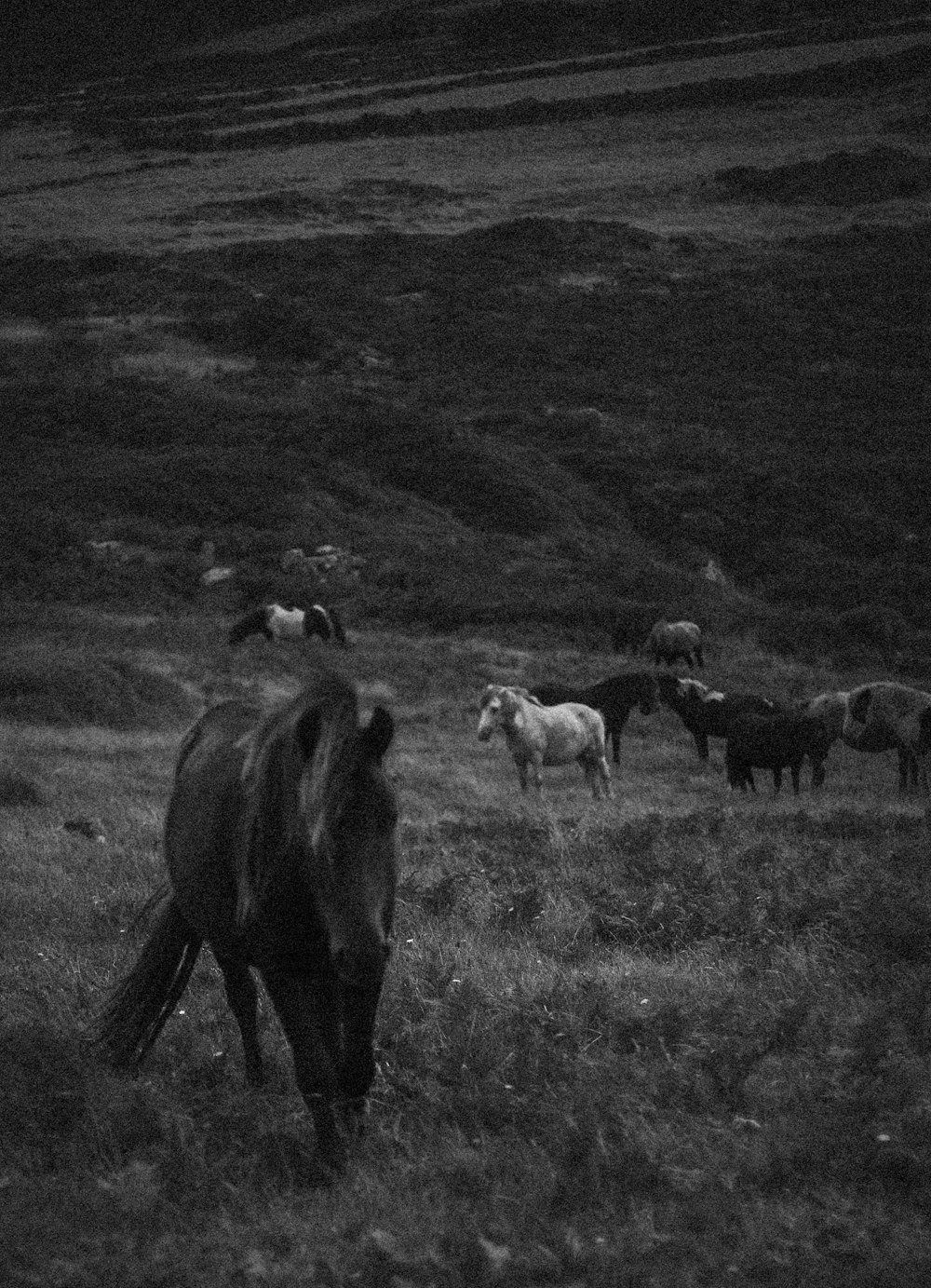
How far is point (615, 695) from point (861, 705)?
16.3 ft

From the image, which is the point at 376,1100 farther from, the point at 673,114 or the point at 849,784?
the point at 673,114

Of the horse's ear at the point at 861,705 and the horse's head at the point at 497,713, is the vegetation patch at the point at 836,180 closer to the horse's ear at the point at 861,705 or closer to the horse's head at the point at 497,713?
the horse's ear at the point at 861,705

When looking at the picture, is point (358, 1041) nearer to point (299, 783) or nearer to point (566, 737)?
point (299, 783)

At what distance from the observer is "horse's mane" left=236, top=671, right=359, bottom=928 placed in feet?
16.1

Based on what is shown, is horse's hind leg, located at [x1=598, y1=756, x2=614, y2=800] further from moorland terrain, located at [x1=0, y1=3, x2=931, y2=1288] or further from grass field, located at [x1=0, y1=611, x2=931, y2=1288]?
grass field, located at [x1=0, y1=611, x2=931, y2=1288]

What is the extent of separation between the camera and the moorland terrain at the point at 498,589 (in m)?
4.81

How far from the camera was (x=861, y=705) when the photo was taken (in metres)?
23.2

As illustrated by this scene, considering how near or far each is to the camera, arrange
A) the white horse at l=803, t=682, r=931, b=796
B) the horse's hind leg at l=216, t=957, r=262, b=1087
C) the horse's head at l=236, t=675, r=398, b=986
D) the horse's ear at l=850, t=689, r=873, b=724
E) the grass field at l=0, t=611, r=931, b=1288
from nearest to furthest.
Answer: the grass field at l=0, t=611, r=931, b=1288
the horse's head at l=236, t=675, r=398, b=986
the horse's hind leg at l=216, t=957, r=262, b=1087
the white horse at l=803, t=682, r=931, b=796
the horse's ear at l=850, t=689, r=873, b=724

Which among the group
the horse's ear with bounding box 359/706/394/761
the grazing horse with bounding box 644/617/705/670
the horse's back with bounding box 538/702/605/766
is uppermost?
the horse's ear with bounding box 359/706/394/761

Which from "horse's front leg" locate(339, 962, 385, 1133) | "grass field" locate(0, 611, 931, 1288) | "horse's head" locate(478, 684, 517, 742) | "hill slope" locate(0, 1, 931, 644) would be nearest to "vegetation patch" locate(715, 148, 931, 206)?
"hill slope" locate(0, 1, 931, 644)

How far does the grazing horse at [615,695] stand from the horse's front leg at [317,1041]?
21.5 meters

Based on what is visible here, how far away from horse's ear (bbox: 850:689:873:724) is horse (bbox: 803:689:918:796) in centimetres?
6

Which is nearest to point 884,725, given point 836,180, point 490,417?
point 490,417

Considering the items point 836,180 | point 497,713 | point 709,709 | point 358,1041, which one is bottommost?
point 709,709
